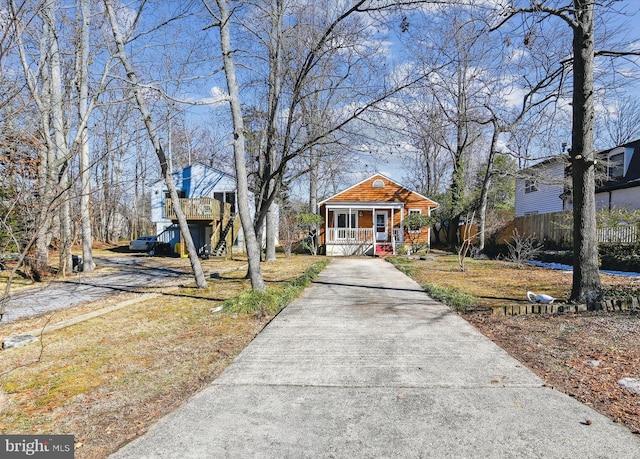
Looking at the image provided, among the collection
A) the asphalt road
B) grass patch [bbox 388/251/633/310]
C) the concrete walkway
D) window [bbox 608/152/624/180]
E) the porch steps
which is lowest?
the asphalt road

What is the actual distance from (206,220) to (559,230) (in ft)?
58.2

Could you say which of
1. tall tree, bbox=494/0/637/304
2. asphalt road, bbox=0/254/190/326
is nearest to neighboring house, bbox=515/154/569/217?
tall tree, bbox=494/0/637/304

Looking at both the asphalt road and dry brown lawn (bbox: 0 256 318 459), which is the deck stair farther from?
dry brown lawn (bbox: 0 256 318 459)

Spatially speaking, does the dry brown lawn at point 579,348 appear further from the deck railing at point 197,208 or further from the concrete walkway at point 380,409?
the deck railing at point 197,208

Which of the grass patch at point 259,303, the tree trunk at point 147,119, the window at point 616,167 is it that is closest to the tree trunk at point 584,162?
the grass patch at point 259,303

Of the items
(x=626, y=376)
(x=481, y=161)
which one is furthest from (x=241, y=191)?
(x=481, y=161)

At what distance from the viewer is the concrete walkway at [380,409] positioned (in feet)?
7.72

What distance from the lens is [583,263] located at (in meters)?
6.39

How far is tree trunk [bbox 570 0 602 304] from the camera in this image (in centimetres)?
636

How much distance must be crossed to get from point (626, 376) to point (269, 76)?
30.7 ft

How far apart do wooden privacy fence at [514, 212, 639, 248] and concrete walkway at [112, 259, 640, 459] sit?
11.3 meters

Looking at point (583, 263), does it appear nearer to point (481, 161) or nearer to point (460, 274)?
point (460, 274)

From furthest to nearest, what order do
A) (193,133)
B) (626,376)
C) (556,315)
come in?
1. (193,133)
2. (556,315)
3. (626,376)

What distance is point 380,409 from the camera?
2883 millimetres
